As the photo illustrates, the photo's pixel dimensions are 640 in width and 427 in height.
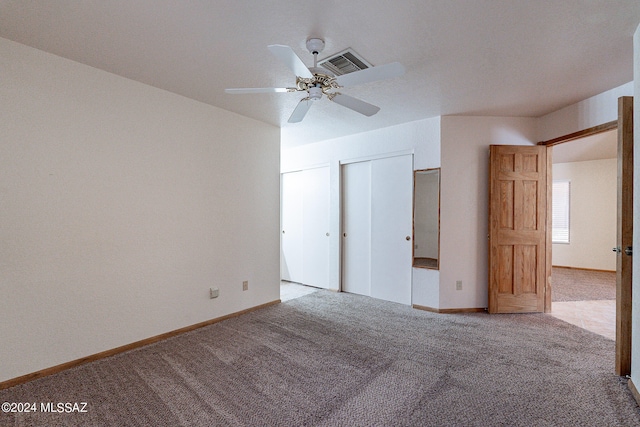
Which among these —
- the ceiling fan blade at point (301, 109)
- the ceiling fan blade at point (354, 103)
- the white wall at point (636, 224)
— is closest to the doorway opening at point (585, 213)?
the white wall at point (636, 224)

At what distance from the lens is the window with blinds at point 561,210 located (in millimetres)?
6538

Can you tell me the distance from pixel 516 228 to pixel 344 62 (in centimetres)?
292

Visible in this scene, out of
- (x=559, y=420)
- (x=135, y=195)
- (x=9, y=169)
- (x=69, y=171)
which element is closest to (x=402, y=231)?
(x=559, y=420)

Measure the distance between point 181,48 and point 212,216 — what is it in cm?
177

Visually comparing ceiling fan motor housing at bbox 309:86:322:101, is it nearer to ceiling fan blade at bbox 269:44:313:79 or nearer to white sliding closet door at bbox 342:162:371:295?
ceiling fan blade at bbox 269:44:313:79

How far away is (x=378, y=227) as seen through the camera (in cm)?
445

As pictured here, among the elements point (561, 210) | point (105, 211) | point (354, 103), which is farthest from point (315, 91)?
point (561, 210)

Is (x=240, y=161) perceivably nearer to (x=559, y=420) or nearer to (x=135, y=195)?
(x=135, y=195)

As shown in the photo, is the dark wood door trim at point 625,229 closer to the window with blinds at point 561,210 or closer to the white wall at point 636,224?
the white wall at point 636,224

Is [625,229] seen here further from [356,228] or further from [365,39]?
[356,228]

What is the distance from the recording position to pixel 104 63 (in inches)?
97.8

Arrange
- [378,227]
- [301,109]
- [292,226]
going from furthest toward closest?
[292,226], [378,227], [301,109]

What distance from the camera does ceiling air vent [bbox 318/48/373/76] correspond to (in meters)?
2.30

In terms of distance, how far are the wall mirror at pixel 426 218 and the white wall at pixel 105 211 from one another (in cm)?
226
